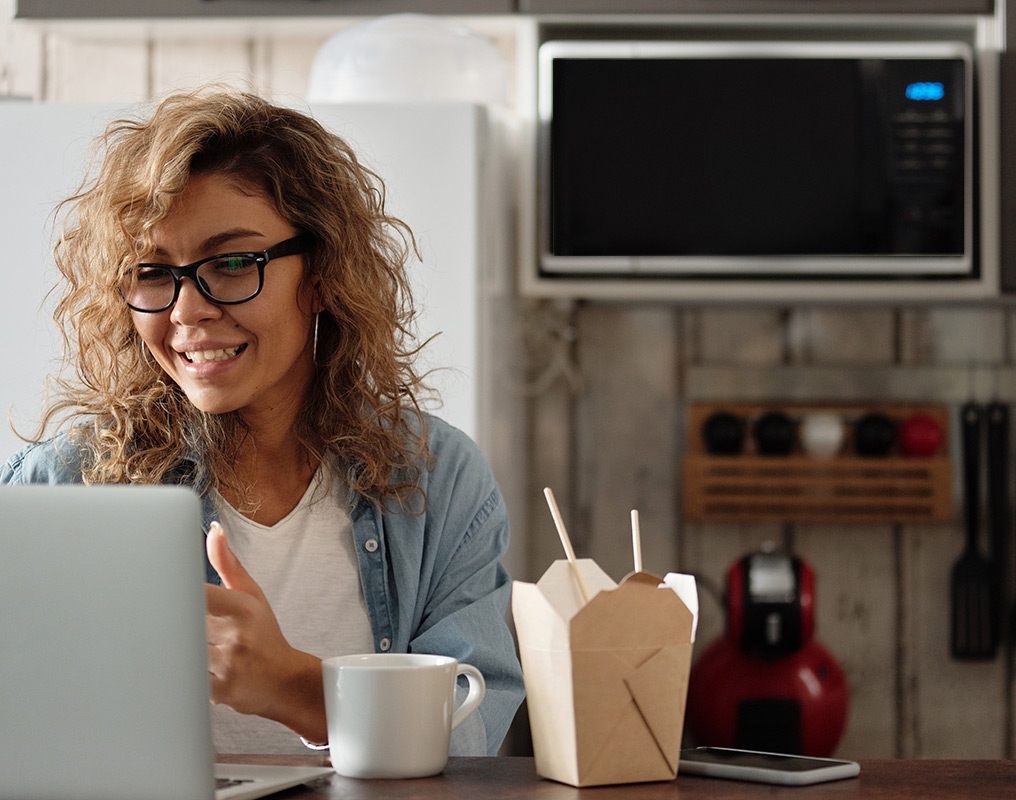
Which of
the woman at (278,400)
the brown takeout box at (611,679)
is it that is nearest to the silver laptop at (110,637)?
the brown takeout box at (611,679)

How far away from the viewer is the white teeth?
1.09 metres

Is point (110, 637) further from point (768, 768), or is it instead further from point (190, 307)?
point (190, 307)

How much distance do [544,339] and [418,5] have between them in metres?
0.65

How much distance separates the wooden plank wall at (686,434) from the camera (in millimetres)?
2217

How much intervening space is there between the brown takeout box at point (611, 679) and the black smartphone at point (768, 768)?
0.03m

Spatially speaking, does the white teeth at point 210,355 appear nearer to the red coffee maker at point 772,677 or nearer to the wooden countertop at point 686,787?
the wooden countertop at point 686,787

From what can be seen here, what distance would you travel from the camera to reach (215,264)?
3.57ft

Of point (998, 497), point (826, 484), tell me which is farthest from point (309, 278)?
point (998, 497)

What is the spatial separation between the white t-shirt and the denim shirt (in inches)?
0.8

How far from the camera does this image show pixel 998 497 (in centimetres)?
215

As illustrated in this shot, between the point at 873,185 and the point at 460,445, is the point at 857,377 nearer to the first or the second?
the point at 873,185

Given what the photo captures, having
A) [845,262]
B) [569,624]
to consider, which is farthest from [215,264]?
[845,262]

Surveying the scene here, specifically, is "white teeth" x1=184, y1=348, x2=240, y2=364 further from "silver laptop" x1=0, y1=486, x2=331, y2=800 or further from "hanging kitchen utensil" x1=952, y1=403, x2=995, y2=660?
"hanging kitchen utensil" x1=952, y1=403, x2=995, y2=660

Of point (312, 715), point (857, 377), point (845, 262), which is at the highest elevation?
point (845, 262)
